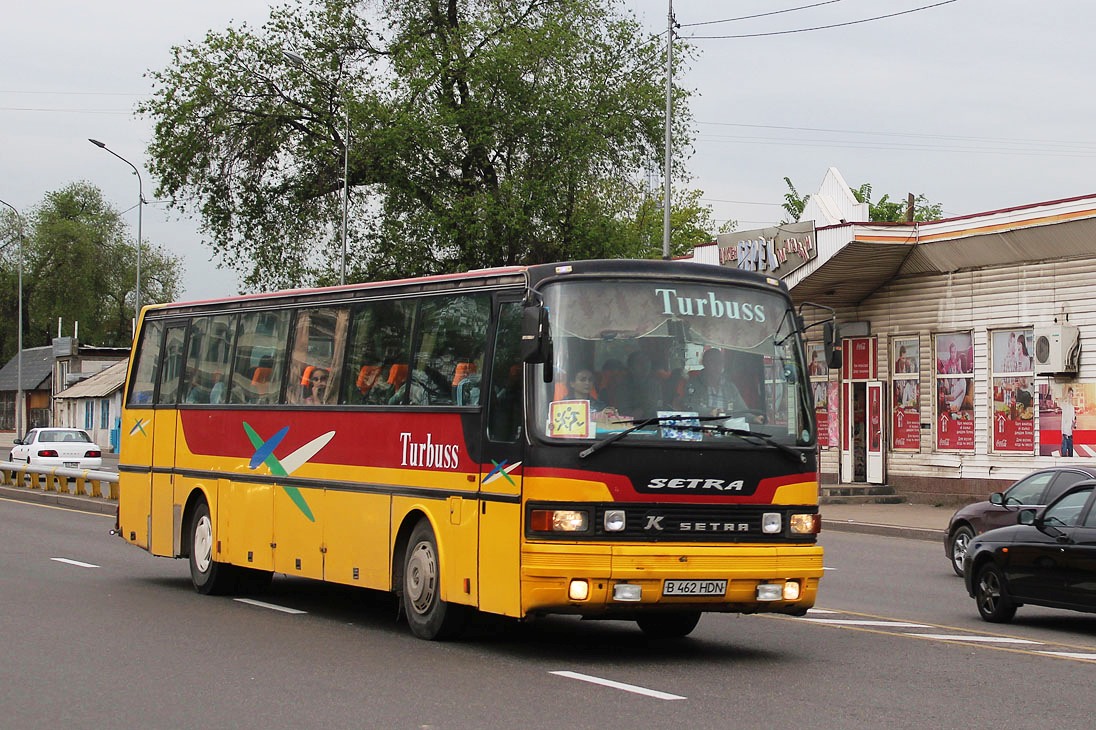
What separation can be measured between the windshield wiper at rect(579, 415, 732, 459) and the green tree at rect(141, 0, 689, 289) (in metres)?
35.3

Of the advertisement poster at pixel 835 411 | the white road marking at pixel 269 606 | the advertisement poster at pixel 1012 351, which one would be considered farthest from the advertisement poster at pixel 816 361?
the white road marking at pixel 269 606

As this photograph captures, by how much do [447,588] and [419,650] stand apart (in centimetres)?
52

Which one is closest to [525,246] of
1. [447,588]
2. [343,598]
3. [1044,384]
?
[1044,384]

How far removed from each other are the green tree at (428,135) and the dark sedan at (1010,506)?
91.2 ft

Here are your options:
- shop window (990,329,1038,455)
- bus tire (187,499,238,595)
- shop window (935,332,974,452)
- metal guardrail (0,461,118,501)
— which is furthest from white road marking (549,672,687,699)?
shop window (935,332,974,452)

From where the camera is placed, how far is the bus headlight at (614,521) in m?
10.6

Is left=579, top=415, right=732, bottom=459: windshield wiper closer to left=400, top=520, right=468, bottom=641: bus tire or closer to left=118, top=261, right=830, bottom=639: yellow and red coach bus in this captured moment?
left=118, top=261, right=830, bottom=639: yellow and red coach bus

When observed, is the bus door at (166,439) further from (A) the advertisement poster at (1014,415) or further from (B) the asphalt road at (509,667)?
(A) the advertisement poster at (1014,415)

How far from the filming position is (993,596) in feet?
47.4

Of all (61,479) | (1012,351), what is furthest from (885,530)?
(61,479)

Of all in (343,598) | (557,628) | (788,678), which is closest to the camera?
(788,678)

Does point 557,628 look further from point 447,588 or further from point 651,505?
point 651,505

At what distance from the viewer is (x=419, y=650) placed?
11500 millimetres

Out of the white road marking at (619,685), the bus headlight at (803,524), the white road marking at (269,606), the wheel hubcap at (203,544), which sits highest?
the bus headlight at (803,524)
